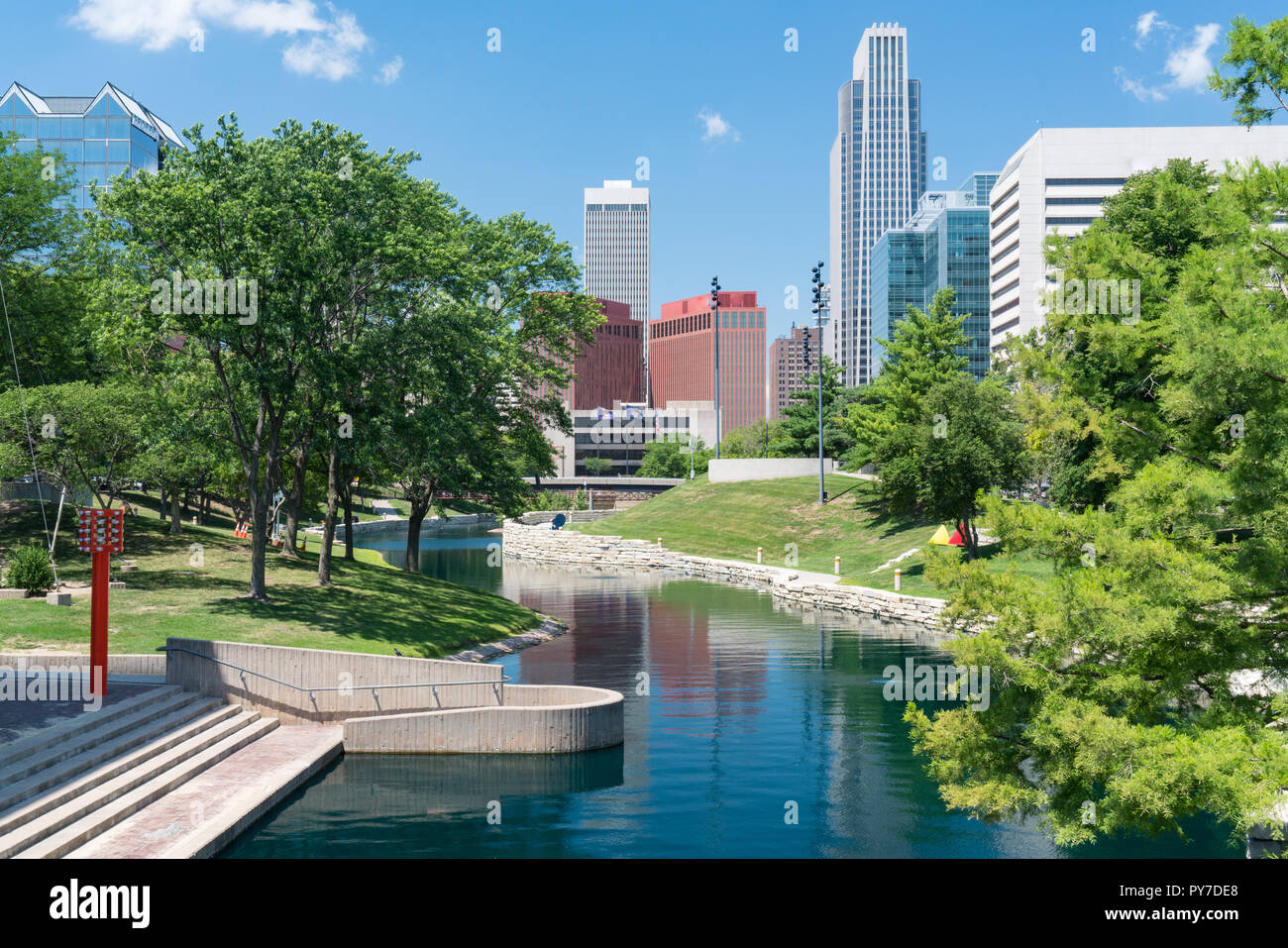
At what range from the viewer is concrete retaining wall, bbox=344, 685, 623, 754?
24.8 m

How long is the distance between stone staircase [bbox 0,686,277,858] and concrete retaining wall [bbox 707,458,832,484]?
8144 centimetres

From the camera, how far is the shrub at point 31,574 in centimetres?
3222

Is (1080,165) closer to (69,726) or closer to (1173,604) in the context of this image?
(1173,604)

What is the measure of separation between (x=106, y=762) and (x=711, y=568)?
5688cm

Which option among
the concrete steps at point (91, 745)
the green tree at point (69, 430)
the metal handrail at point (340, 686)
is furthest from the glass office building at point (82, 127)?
the concrete steps at point (91, 745)

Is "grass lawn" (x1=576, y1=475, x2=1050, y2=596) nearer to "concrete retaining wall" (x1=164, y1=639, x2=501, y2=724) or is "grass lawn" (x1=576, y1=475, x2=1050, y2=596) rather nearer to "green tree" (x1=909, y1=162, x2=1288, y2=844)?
"concrete retaining wall" (x1=164, y1=639, x2=501, y2=724)

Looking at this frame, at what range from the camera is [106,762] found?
20.1 metres

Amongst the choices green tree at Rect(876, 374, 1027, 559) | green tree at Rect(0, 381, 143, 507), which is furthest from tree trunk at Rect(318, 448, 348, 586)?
green tree at Rect(876, 374, 1027, 559)

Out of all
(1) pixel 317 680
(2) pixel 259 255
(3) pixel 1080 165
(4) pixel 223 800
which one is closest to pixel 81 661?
(1) pixel 317 680

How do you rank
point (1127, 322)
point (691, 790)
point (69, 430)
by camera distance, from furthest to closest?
point (69, 430), point (691, 790), point (1127, 322)

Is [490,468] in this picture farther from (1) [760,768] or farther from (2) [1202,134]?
(2) [1202,134]
